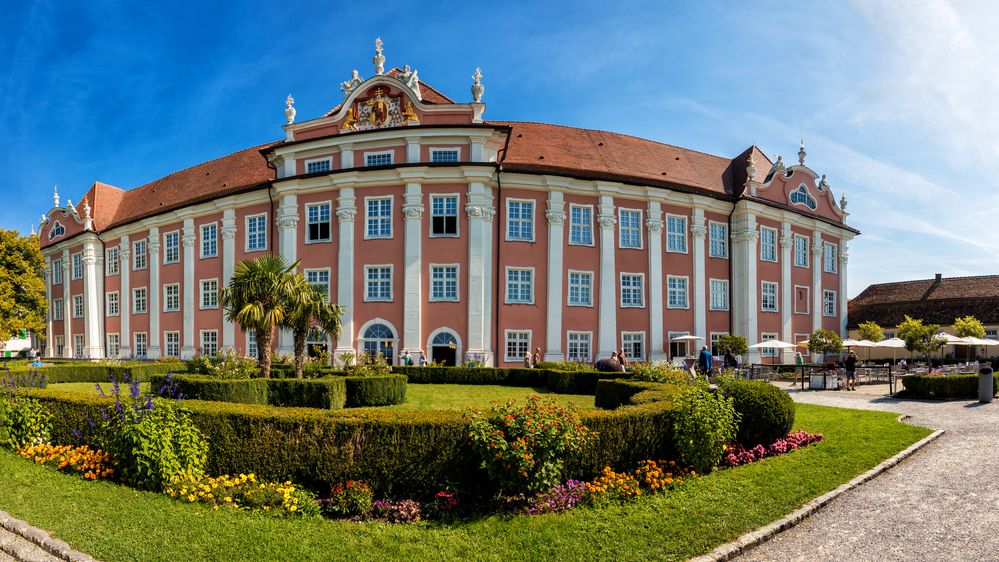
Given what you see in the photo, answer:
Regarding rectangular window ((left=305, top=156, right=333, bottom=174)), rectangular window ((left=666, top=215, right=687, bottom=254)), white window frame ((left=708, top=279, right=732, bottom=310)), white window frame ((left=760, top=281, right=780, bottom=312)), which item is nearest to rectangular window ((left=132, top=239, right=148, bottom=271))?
rectangular window ((left=305, top=156, right=333, bottom=174))

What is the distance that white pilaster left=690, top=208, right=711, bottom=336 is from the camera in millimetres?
33406

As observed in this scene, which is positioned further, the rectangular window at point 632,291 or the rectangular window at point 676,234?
the rectangular window at point 676,234

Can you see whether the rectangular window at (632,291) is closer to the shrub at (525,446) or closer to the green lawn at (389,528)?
the green lawn at (389,528)

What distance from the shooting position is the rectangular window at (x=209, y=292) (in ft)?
116

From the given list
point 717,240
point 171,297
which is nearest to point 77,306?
point 171,297

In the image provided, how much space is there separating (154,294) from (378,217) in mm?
20441

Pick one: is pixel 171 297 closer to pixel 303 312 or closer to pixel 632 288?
pixel 303 312

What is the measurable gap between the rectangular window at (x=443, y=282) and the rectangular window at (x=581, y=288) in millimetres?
6464

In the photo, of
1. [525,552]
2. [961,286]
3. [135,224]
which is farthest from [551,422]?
[961,286]

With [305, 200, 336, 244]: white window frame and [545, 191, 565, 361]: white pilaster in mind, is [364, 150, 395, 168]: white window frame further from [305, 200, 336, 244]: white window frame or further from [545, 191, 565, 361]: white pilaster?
[545, 191, 565, 361]: white pilaster

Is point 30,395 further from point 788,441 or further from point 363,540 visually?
point 788,441

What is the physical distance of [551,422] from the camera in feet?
25.5

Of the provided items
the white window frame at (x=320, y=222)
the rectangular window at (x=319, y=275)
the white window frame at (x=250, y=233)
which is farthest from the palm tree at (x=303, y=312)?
the white window frame at (x=250, y=233)

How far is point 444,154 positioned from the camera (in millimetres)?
30016
